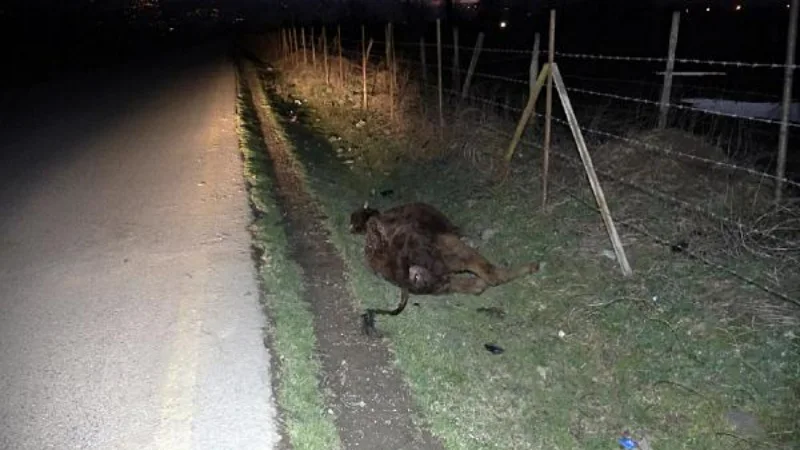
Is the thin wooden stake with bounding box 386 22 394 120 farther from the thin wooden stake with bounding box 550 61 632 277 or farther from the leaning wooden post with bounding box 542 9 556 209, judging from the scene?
Result: the thin wooden stake with bounding box 550 61 632 277

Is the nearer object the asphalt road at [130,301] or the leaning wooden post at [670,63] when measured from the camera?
the asphalt road at [130,301]

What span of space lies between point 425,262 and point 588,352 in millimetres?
1489

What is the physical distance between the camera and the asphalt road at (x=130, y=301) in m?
3.58

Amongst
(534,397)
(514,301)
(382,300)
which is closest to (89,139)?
(382,300)

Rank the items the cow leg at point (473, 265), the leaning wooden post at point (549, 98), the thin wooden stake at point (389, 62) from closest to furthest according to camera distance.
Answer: the cow leg at point (473, 265), the leaning wooden post at point (549, 98), the thin wooden stake at point (389, 62)

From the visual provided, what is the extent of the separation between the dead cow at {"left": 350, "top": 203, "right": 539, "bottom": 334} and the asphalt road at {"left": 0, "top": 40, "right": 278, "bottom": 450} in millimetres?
1123

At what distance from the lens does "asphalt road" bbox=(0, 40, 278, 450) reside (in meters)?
3.58

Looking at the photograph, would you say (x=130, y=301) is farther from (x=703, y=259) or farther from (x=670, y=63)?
(x=670, y=63)

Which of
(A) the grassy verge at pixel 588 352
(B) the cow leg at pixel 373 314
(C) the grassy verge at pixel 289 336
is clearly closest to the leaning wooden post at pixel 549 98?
(A) the grassy verge at pixel 588 352


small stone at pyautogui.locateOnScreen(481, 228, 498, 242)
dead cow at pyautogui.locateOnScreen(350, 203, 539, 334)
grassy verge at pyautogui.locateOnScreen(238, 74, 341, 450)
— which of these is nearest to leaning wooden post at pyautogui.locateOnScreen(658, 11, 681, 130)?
small stone at pyautogui.locateOnScreen(481, 228, 498, 242)

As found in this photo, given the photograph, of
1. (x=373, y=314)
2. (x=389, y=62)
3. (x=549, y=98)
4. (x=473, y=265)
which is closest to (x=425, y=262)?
(x=473, y=265)

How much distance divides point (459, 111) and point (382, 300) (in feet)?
14.8

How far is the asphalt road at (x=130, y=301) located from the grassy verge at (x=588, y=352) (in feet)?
3.68

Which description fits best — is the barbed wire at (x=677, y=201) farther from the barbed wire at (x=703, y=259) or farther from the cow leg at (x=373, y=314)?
the cow leg at (x=373, y=314)
